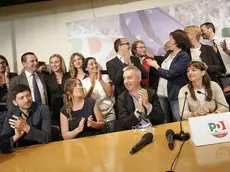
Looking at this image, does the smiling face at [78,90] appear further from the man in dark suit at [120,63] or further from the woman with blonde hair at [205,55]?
the woman with blonde hair at [205,55]

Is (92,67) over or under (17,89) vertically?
over

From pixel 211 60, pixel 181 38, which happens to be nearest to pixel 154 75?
pixel 181 38

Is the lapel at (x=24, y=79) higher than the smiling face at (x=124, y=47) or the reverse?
the reverse

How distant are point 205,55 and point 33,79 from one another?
5.74 feet

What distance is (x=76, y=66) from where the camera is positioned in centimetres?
277

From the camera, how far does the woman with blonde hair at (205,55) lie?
2.66 m

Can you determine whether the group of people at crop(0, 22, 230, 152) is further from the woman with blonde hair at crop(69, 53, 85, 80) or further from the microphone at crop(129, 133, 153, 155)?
the microphone at crop(129, 133, 153, 155)

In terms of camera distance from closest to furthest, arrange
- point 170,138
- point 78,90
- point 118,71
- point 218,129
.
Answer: point 218,129 → point 170,138 → point 78,90 → point 118,71

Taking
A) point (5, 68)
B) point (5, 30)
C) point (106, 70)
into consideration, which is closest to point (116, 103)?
point (106, 70)

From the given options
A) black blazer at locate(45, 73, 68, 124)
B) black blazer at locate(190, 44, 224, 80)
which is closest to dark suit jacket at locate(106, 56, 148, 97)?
black blazer at locate(45, 73, 68, 124)

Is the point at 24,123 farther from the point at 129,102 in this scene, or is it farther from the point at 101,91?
the point at 129,102

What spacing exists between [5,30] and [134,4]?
4.66 feet

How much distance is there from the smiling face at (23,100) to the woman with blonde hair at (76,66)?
465 millimetres

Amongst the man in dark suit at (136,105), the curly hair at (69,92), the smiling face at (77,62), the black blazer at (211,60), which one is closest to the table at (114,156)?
the man in dark suit at (136,105)
